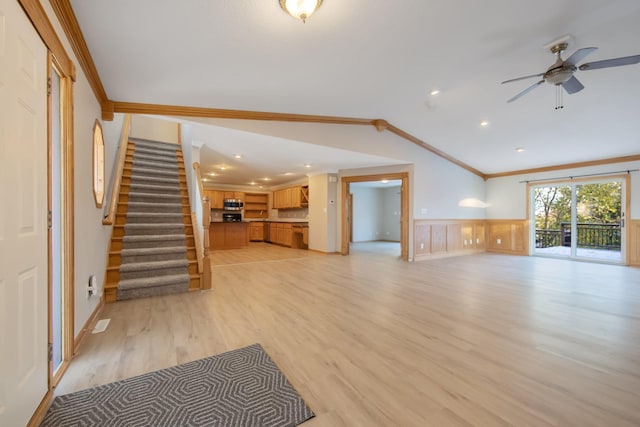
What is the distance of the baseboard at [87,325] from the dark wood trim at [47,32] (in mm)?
2067

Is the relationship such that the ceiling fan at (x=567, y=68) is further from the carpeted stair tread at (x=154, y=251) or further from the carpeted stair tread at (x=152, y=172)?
the carpeted stair tread at (x=152, y=172)

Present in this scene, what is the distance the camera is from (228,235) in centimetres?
788

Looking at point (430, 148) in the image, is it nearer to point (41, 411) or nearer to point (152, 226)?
point (152, 226)

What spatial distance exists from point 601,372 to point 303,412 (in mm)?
2072

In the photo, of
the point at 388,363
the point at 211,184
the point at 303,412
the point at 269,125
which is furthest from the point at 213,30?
the point at 211,184

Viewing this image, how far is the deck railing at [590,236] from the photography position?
6223 mm

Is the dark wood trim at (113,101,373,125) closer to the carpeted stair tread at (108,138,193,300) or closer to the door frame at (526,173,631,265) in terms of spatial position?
the carpeted stair tread at (108,138,193,300)

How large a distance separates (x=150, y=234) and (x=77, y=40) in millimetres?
2853

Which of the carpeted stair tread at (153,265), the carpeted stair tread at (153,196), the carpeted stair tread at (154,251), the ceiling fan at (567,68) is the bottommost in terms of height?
the carpeted stair tread at (153,265)

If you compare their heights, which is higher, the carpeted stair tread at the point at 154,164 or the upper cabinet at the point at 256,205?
the carpeted stair tread at the point at 154,164

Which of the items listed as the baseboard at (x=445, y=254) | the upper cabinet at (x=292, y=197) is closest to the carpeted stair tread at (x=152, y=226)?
the upper cabinet at (x=292, y=197)

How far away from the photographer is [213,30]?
2148mm

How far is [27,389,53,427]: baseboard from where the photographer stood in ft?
4.26

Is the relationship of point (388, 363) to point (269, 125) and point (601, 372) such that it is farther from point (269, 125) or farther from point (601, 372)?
point (269, 125)
